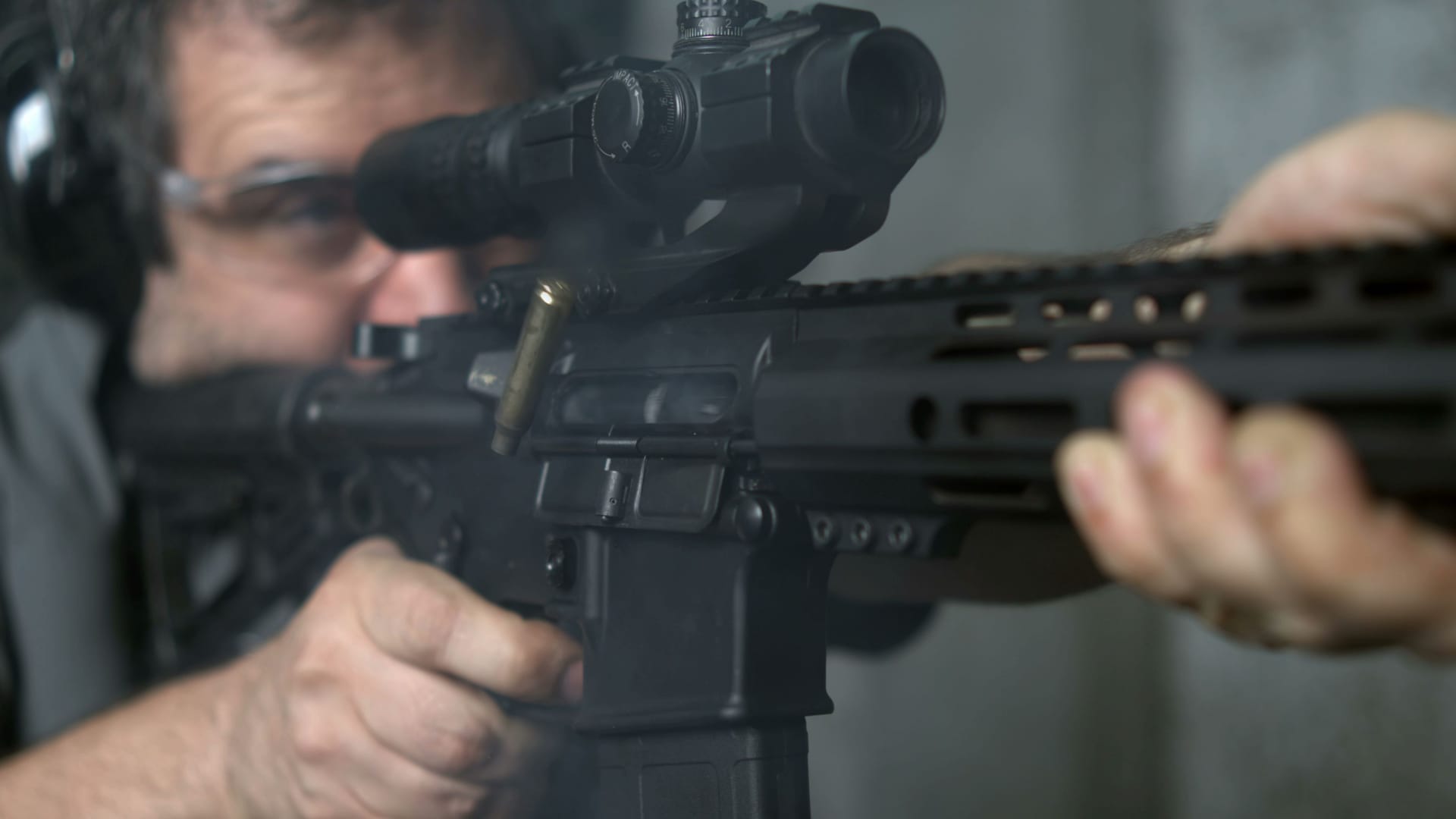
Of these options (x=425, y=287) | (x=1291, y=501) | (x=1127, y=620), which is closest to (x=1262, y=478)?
(x=1291, y=501)

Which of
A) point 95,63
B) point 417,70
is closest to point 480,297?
point 417,70

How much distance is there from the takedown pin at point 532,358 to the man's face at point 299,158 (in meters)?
0.31

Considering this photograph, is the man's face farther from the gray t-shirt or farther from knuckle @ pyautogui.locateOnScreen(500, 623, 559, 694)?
knuckle @ pyautogui.locateOnScreen(500, 623, 559, 694)

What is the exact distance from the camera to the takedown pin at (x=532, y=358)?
0.60 metres

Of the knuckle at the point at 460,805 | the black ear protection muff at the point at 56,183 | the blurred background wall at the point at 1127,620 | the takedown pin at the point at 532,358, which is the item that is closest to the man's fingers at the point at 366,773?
the knuckle at the point at 460,805

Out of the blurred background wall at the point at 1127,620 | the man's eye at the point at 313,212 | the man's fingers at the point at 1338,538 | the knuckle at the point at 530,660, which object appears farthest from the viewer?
the blurred background wall at the point at 1127,620

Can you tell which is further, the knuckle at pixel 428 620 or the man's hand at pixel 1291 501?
the knuckle at pixel 428 620

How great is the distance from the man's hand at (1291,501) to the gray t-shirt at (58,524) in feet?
3.50

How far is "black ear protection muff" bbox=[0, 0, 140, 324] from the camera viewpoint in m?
1.12

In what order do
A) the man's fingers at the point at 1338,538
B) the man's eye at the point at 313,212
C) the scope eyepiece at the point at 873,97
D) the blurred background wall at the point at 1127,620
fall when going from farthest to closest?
the blurred background wall at the point at 1127,620
the man's eye at the point at 313,212
the scope eyepiece at the point at 873,97
the man's fingers at the point at 1338,538

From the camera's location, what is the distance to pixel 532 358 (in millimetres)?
608

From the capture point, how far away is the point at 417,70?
1.01 m

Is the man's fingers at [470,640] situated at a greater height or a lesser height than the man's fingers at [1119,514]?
lesser

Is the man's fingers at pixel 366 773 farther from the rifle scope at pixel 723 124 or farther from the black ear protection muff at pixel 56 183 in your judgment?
the black ear protection muff at pixel 56 183
